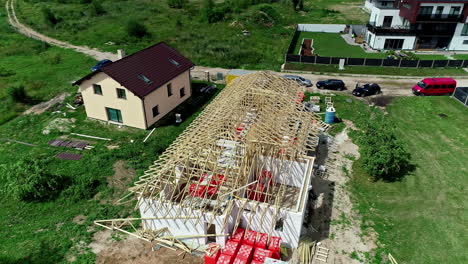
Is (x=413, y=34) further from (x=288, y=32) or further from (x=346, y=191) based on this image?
(x=346, y=191)

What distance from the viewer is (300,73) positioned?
172 ft

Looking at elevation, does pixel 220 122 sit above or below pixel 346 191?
above

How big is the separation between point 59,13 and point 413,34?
84.1 metres

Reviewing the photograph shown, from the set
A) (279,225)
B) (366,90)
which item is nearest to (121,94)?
(279,225)

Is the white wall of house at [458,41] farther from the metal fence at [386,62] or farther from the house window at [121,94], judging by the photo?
the house window at [121,94]

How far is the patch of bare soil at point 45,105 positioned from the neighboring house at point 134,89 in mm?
7326

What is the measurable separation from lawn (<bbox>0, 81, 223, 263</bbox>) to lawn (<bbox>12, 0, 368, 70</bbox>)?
22.3 meters

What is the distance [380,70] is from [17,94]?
5277cm

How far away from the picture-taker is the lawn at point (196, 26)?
57.9 m

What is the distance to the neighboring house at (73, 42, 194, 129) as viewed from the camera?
34750 millimetres

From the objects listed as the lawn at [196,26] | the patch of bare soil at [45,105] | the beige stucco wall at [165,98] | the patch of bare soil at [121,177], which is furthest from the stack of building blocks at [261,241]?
the lawn at [196,26]

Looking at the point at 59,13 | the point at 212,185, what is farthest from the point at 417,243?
the point at 59,13

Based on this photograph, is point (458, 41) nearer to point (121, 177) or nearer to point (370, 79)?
point (370, 79)

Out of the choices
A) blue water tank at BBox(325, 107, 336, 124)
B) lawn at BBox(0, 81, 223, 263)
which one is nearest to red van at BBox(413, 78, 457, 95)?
blue water tank at BBox(325, 107, 336, 124)
